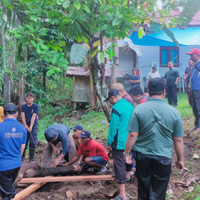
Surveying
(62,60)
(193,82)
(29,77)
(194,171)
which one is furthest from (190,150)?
(29,77)

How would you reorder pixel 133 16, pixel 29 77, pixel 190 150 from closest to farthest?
pixel 133 16
pixel 190 150
pixel 29 77

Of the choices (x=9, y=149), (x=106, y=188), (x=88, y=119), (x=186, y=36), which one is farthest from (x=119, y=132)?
(x=186, y=36)

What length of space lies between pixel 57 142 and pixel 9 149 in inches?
75.9

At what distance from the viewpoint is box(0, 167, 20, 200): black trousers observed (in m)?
4.13

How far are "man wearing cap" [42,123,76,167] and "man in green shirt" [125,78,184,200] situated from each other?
2.58 meters

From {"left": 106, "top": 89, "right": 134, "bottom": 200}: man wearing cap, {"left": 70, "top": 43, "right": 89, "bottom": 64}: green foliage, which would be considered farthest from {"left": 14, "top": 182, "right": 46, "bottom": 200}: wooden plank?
{"left": 70, "top": 43, "right": 89, "bottom": 64}: green foliage

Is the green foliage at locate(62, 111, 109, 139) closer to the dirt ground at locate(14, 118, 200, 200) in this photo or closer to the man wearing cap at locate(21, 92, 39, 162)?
the man wearing cap at locate(21, 92, 39, 162)

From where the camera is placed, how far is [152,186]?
338 centimetres

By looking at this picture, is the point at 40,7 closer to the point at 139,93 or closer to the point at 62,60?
the point at 62,60

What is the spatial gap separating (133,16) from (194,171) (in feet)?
10.4

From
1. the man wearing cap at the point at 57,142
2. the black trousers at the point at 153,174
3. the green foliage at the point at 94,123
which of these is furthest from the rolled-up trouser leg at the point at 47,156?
the black trousers at the point at 153,174

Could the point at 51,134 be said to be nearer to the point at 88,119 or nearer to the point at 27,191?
the point at 27,191

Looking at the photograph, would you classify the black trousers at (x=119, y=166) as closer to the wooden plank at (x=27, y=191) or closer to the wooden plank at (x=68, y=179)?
the wooden plank at (x=68, y=179)

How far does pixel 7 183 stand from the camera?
4.20m
